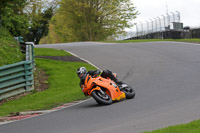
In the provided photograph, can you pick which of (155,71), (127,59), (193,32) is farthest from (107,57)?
(193,32)

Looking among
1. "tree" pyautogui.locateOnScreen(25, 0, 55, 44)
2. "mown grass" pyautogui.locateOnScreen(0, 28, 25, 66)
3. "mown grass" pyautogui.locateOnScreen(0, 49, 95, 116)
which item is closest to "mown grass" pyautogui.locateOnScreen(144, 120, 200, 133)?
"mown grass" pyautogui.locateOnScreen(0, 49, 95, 116)

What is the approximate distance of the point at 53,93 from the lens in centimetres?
1471

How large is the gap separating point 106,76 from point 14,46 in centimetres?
915

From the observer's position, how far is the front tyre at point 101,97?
10719mm

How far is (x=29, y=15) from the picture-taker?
41312 millimetres

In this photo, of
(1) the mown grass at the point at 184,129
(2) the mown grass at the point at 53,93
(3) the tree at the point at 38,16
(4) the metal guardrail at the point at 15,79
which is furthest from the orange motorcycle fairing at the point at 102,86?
(3) the tree at the point at 38,16

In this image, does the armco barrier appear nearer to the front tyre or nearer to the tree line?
the front tyre

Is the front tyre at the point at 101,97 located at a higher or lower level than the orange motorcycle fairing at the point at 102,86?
lower

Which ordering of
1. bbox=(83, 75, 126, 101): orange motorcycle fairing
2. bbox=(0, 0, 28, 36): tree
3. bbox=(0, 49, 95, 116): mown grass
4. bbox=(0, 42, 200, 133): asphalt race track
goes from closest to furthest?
bbox=(0, 42, 200, 133): asphalt race track < bbox=(83, 75, 126, 101): orange motorcycle fairing < bbox=(0, 49, 95, 116): mown grass < bbox=(0, 0, 28, 36): tree

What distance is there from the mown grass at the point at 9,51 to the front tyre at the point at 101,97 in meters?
6.51

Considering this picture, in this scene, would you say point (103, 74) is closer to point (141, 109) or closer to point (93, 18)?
point (141, 109)

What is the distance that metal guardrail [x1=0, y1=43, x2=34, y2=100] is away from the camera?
14172 mm

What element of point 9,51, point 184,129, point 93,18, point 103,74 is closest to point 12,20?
point 9,51

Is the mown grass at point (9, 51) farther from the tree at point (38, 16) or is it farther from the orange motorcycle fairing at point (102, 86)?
the tree at point (38, 16)
